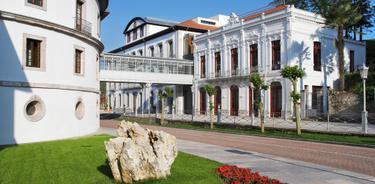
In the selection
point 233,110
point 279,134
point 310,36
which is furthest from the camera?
point 233,110

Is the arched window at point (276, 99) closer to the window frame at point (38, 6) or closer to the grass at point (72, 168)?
the window frame at point (38, 6)

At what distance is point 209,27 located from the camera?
54375 mm

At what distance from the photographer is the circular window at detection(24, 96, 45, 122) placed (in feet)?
57.5

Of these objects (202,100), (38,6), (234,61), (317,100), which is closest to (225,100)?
(234,61)

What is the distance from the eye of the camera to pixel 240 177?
7922 mm

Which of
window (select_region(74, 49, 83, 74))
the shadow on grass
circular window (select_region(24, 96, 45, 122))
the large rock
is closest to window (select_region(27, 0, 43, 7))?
window (select_region(74, 49, 83, 74))

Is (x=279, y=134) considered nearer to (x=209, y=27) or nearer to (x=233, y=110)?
(x=233, y=110)

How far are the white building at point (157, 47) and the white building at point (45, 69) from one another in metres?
20.6

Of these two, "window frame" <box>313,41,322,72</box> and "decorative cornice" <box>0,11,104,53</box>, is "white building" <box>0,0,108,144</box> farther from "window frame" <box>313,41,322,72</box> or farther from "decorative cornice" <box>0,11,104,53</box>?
"window frame" <box>313,41,322,72</box>

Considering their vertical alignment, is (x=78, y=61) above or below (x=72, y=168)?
above

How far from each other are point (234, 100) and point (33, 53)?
26.2 m

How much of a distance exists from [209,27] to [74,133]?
3766 cm

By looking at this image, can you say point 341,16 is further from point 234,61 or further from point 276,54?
point 234,61

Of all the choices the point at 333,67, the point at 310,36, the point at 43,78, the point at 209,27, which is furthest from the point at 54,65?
the point at 209,27
